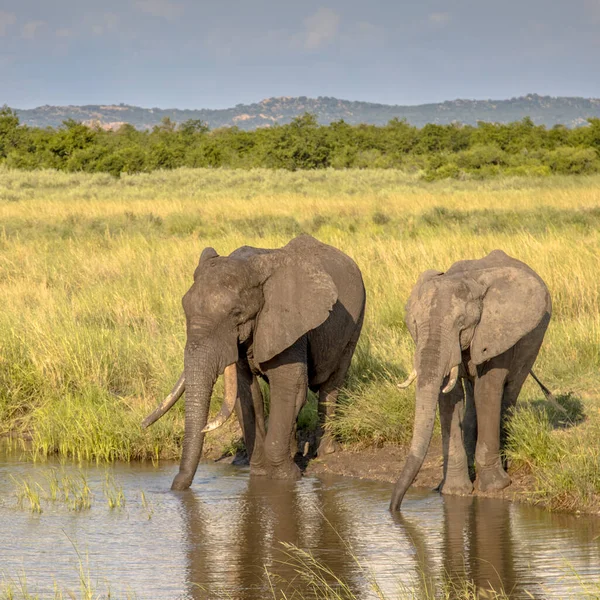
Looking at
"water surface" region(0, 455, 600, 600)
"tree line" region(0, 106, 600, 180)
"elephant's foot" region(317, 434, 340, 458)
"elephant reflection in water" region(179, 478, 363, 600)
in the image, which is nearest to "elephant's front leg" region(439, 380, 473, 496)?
"water surface" region(0, 455, 600, 600)

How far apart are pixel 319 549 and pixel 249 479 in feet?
5.62

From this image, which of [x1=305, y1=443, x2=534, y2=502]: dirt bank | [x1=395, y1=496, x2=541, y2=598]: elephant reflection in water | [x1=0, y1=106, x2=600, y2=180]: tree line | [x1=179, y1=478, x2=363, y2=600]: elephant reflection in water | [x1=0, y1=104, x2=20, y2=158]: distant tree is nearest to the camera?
[x1=395, y1=496, x2=541, y2=598]: elephant reflection in water

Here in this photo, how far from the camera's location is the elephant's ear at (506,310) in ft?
20.6

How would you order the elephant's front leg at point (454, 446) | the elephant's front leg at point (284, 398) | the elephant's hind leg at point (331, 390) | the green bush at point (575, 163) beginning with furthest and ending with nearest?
the green bush at point (575, 163)
the elephant's hind leg at point (331, 390)
the elephant's front leg at point (284, 398)
the elephant's front leg at point (454, 446)

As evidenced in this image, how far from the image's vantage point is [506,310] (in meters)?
6.35

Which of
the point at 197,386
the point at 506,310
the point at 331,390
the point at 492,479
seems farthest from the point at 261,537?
the point at 331,390

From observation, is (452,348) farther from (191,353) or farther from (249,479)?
(249,479)

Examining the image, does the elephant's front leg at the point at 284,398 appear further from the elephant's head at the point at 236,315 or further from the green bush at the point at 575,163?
the green bush at the point at 575,163

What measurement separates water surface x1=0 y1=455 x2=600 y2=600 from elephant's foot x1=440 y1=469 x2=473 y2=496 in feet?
0.27

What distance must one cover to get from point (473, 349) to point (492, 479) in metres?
0.97

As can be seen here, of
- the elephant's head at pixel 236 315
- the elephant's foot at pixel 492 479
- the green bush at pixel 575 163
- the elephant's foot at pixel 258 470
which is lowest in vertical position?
the elephant's foot at pixel 258 470

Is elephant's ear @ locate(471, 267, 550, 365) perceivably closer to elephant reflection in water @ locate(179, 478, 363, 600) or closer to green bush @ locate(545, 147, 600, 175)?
elephant reflection in water @ locate(179, 478, 363, 600)

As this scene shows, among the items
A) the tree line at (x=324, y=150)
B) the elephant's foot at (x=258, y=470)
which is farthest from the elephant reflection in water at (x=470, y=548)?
the tree line at (x=324, y=150)

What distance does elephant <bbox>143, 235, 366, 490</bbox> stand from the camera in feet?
20.5
